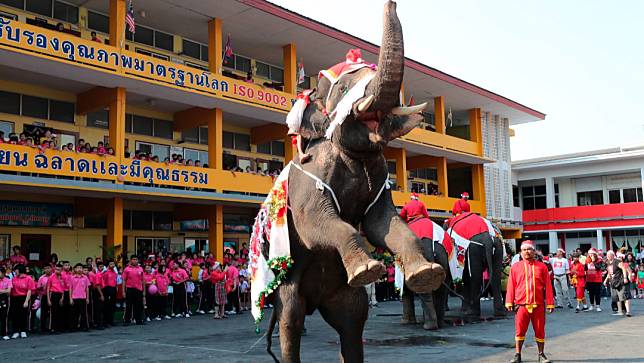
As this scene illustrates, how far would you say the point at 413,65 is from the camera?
29422mm

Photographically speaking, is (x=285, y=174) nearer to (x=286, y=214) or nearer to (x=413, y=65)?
(x=286, y=214)

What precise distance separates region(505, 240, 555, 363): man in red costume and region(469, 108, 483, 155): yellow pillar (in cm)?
2782

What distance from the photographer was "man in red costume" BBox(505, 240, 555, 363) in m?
8.47

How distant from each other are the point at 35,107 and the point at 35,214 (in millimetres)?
3333

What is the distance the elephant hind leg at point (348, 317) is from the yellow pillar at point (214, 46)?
60.7ft

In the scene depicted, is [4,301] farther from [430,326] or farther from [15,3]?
[15,3]

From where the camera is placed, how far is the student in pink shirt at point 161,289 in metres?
16.4

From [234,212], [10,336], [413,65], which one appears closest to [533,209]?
[413,65]

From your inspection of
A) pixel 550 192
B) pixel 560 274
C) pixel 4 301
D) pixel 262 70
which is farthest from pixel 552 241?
pixel 4 301

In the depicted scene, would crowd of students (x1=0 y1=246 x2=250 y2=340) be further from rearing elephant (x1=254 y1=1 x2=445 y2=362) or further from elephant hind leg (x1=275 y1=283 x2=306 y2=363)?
rearing elephant (x1=254 y1=1 x2=445 y2=362)

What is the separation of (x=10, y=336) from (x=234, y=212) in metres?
12.8

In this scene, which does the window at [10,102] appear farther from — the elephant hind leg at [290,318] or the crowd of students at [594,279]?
the elephant hind leg at [290,318]

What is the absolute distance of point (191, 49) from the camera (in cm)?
2469

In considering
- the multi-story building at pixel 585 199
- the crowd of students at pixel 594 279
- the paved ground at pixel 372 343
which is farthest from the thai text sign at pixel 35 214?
the multi-story building at pixel 585 199
